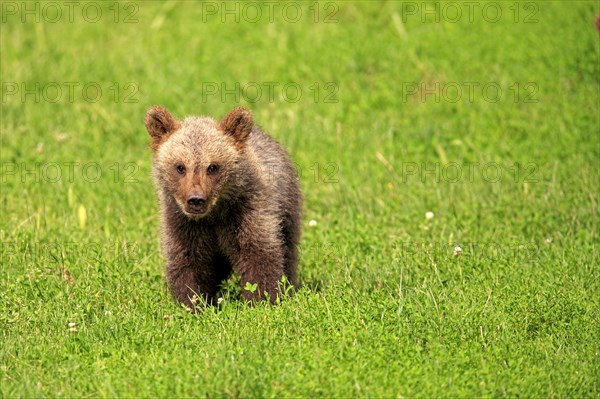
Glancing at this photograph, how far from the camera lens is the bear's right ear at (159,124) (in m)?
7.86

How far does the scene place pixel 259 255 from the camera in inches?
304

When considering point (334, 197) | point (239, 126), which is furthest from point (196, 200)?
point (334, 197)

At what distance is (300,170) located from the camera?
36.4ft

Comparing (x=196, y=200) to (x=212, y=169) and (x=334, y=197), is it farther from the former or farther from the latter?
(x=334, y=197)

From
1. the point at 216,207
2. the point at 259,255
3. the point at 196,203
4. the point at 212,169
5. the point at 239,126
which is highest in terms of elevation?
the point at 239,126

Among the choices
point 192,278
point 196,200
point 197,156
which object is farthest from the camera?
point 192,278

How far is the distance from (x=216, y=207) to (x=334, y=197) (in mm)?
2891

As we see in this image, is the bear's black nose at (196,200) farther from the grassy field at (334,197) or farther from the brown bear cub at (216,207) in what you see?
the grassy field at (334,197)

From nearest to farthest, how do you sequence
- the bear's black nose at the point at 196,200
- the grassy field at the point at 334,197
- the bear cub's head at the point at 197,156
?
the grassy field at the point at 334,197 < the bear's black nose at the point at 196,200 < the bear cub's head at the point at 197,156

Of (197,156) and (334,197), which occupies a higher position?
(197,156)

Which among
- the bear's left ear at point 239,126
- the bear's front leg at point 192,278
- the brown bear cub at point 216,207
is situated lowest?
the bear's front leg at point 192,278

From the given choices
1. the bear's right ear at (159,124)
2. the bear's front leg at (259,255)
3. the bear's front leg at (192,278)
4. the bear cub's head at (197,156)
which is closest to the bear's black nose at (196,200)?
the bear cub's head at (197,156)

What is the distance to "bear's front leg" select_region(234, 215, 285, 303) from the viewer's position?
770 centimetres

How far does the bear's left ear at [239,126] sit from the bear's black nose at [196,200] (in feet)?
2.37
